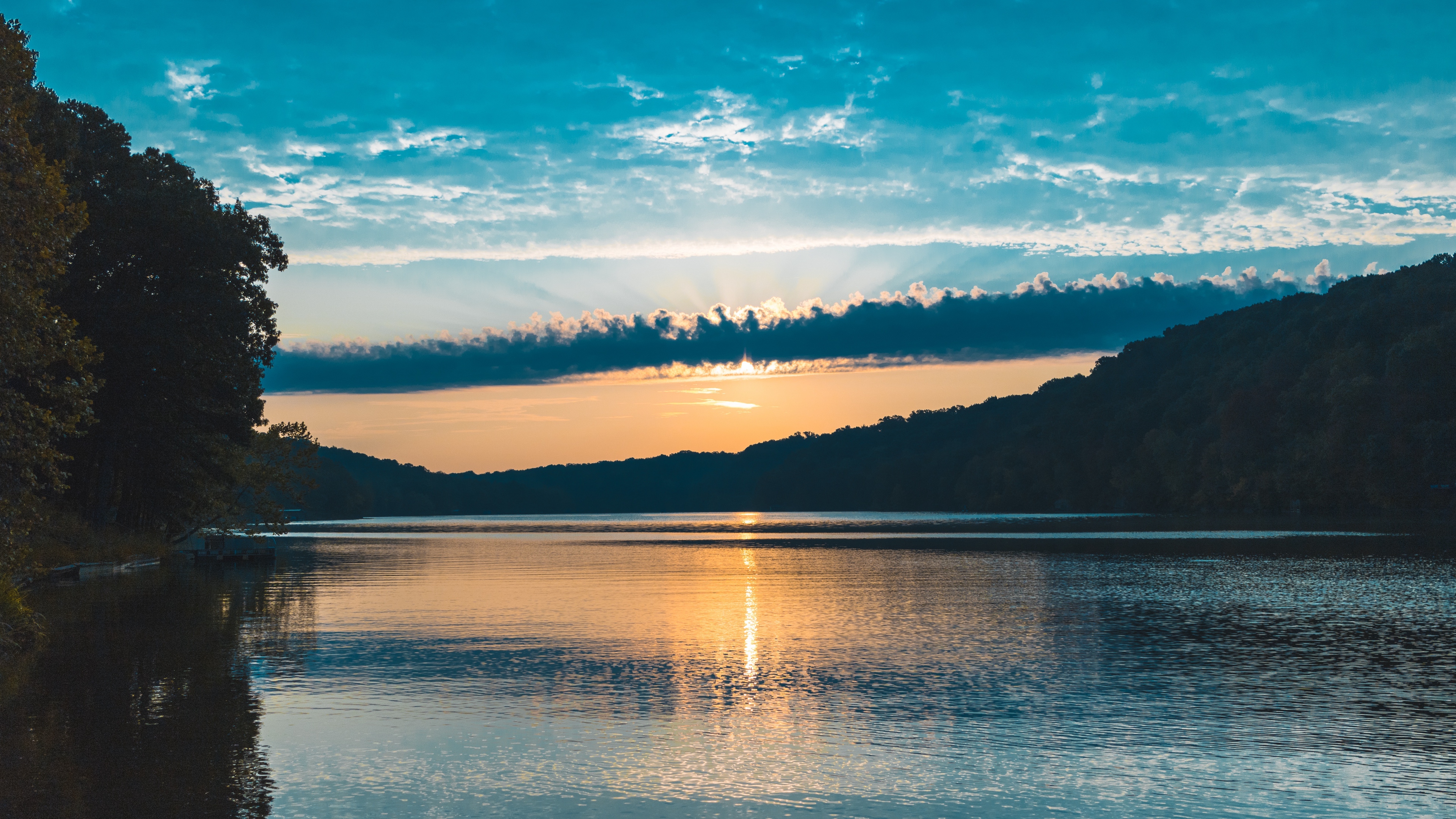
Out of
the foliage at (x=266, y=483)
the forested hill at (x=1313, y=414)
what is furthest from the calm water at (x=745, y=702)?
the forested hill at (x=1313, y=414)

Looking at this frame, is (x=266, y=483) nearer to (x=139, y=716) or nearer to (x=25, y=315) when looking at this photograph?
(x=25, y=315)

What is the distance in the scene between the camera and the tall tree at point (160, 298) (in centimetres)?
4731

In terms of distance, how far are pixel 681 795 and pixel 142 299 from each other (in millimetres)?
44309

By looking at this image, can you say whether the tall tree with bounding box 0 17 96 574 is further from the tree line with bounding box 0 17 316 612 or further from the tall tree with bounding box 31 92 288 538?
the tall tree with bounding box 31 92 288 538

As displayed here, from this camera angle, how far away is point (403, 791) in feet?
39.0

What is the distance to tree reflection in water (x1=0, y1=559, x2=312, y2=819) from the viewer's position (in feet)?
37.6

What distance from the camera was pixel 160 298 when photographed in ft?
161

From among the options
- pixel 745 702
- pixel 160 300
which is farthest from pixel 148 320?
pixel 745 702

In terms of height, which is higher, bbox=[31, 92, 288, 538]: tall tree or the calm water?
bbox=[31, 92, 288, 538]: tall tree

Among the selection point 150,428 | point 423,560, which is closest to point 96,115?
point 150,428

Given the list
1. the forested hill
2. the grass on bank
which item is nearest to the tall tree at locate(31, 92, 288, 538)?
the grass on bank

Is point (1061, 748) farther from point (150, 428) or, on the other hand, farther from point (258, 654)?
point (150, 428)

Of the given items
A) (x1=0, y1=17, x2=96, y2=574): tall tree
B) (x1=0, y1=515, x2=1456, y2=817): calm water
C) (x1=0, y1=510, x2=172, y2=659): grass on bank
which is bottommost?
(x1=0, y1=515, x2=1456, y2=817): calm water

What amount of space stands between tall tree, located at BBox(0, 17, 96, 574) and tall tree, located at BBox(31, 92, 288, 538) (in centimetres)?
2336
